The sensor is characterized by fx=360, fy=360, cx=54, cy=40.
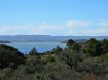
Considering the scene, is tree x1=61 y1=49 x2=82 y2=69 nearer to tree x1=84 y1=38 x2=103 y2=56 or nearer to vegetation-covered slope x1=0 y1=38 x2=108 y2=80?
vegetation-covered slope x1=0 y1=38 x2=108 y2=80

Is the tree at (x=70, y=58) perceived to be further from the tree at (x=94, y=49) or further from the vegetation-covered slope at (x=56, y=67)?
the tree at (x=94, y=49)

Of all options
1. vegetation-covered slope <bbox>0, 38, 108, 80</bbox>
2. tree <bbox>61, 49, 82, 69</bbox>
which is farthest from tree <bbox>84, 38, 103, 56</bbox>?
tree <bbox>61, 49, 82, 69</bbox>

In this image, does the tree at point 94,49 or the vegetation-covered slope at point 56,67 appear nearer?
the vegetation-covered slope at point 56,67

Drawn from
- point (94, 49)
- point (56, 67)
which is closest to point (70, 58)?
point (56, 67)

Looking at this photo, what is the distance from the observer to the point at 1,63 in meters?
32.8

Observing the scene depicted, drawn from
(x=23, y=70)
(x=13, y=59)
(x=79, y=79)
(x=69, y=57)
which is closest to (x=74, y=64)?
(x=69, y=57)

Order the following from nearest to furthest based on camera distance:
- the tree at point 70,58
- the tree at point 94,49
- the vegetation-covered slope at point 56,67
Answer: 1. the vegetation-covered slope at point 56,67
2. the tree at point 70,58
3. the tree at point 94,49

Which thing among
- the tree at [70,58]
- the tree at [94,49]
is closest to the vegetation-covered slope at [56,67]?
Result: the tree at [70,58]

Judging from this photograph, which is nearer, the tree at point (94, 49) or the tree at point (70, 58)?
the tree at point (70, 58)

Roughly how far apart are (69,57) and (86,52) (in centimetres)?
1942

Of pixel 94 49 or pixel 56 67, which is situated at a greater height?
pixel 94 49

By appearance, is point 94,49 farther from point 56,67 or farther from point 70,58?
point 56,67

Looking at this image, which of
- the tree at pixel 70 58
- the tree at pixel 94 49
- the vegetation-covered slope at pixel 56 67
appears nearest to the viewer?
the vegetation-covered slope at pixel 56 67

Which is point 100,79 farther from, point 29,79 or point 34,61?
point 34,61
